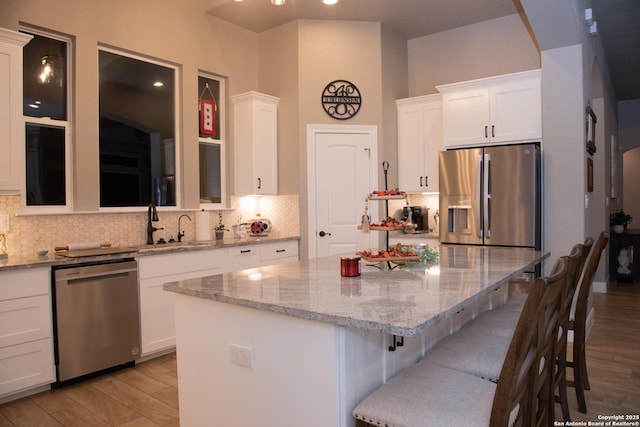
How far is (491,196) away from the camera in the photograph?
14.0 feet

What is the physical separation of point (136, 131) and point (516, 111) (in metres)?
3.77

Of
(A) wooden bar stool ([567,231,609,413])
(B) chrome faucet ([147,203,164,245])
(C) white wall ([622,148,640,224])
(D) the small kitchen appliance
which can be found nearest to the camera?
(A) wooden bar stool ([567,231,609,413])

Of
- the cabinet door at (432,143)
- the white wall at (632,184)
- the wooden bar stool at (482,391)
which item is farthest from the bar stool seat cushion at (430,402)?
the white wall at (632,184)

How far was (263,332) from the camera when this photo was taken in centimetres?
176

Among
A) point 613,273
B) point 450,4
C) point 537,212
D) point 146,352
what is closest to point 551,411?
point 537,212

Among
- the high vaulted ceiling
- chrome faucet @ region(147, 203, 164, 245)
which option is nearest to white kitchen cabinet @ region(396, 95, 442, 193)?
the high vaulted ceiling

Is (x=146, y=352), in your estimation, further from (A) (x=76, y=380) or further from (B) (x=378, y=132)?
(B) (x=378, y=132)

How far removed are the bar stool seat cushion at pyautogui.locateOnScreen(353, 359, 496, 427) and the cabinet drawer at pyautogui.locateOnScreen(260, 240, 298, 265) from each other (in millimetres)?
3184

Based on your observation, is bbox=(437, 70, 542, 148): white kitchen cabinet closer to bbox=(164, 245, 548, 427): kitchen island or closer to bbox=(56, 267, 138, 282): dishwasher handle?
bbox=(164, 245, 548, 427): kitchen island

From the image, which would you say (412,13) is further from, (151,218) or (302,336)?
(302,336)

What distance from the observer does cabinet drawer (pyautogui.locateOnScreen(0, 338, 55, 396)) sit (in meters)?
2.91

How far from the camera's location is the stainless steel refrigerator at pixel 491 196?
4.10 meters

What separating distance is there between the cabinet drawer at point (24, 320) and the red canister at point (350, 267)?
219 cm

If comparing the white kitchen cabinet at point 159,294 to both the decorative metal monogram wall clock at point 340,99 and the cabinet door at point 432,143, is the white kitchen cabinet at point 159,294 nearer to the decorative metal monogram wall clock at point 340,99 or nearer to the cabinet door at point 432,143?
the decorative metal monogram wall clock at point 340,99
